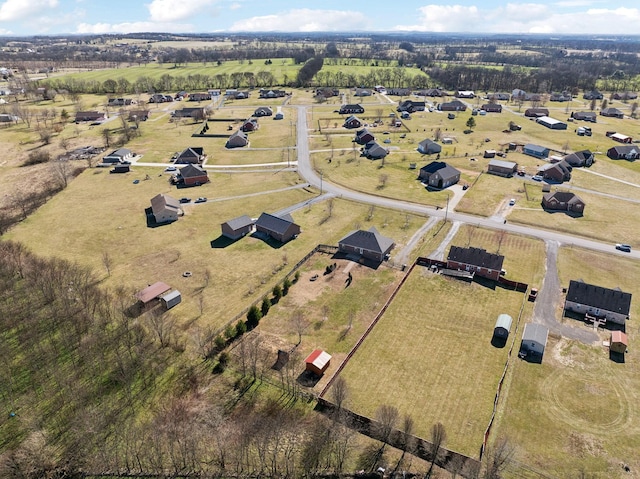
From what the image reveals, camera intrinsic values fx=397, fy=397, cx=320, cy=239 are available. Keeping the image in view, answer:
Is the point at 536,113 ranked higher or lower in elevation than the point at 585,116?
lower

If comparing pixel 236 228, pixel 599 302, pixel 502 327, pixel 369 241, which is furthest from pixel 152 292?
pixel 599 302

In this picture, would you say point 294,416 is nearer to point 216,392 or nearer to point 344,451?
point 344,451

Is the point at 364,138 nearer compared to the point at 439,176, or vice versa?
the point at 439,176

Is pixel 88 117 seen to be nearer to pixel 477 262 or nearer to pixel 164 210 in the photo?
pixel 164 210

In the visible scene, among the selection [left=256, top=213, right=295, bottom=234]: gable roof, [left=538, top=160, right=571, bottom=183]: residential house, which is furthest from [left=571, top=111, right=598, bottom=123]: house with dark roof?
[left=256, top=213, right=295, bottom=234]: gable roof

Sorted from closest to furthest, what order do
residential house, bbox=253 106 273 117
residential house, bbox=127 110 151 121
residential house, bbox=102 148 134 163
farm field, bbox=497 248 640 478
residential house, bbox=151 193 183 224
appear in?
1. farm field, bbox=497 248 640 478
2. residential house, bbox=151 193 183 224
3. residential house, bbox=102 148 134 163
4. residential house, bbox=127 110 151 121
5. residential house, bbox=253 106 273 117

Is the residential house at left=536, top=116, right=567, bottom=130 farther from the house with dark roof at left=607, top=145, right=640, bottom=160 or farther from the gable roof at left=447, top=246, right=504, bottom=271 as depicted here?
the gable roof at left=447, top=246, right=504, bottom=271

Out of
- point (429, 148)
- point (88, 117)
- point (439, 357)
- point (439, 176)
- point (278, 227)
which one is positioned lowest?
point (88, 117)
